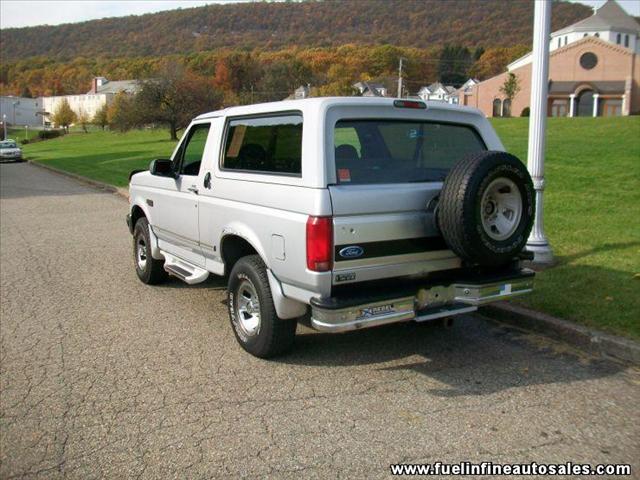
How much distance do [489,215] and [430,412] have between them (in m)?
1.50

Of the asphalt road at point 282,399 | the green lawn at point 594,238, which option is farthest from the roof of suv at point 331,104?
the green lawn at point 594,238

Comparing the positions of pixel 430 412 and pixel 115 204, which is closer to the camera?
pixel 430 412

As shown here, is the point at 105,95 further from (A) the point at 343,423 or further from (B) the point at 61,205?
(A) the point at 343,423

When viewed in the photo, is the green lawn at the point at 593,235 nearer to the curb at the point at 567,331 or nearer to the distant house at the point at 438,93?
the curb at the point at 567,331

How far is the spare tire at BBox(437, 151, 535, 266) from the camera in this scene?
4277 millimetres

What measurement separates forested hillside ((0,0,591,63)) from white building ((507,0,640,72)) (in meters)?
36.8

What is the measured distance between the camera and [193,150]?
6250 millimetres

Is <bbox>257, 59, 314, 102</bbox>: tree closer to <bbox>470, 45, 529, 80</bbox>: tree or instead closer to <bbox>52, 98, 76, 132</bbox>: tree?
<bbox>470, 45, 529, 80</bbox>: tree

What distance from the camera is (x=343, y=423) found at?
3.93 m

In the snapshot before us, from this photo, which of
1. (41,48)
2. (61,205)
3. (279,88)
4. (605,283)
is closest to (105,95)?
(41,48)

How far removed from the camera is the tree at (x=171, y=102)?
61.7m

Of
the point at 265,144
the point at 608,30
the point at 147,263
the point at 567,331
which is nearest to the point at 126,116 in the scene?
the point at 147,263

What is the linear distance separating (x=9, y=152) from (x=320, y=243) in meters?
42.4

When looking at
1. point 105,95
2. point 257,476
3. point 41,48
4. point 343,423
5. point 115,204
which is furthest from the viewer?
point 41,48
